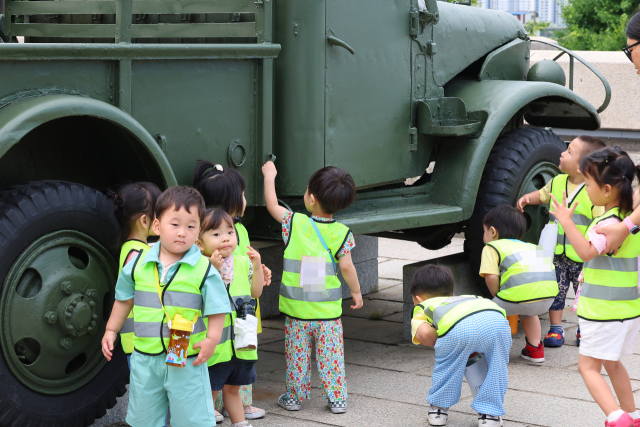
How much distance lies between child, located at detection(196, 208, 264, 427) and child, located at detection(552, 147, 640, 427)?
51.0 inches

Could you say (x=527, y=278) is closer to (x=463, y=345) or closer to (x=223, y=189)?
(x=463, y=345)

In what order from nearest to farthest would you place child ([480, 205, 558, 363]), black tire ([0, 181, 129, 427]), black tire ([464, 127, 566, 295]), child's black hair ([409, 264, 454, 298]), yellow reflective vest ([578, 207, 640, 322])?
black tire ([0, 181, 129, 427]) < yellow reflective vest ([578, 207, 640, 322]) < child's black hair ([409, 264, 454, 298]) < child ([480, 205, 558, 363]) < black tire ([464, 127, 566, 295])

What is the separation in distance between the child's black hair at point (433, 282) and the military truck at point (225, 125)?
67 centimetres

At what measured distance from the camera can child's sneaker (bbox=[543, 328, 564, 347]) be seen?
525 centimetres

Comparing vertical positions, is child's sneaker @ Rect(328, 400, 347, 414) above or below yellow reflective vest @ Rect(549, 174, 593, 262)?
below

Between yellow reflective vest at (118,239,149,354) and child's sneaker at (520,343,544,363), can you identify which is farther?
child's sneaker at (520,343,544,363)

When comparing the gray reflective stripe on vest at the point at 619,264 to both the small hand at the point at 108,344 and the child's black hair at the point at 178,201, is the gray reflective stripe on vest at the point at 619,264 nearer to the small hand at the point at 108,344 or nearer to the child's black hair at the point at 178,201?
the child's black hair at the point at 178,201

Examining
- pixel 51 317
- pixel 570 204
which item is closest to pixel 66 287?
pixel 51 317

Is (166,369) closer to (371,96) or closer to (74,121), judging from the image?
(74,121)

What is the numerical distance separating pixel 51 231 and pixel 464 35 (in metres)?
3.19

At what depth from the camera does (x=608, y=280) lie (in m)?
3.62

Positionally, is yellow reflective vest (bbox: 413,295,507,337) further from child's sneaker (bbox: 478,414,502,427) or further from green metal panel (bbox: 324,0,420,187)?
green metal panel (bbox: 324,0,420,187)

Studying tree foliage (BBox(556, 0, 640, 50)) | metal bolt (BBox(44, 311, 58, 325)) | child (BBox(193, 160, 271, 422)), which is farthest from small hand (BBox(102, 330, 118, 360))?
tree foliage (BBox(556, 0, 640, 50))

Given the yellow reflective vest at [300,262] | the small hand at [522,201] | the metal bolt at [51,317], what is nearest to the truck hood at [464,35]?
the small hand at [522,201]
